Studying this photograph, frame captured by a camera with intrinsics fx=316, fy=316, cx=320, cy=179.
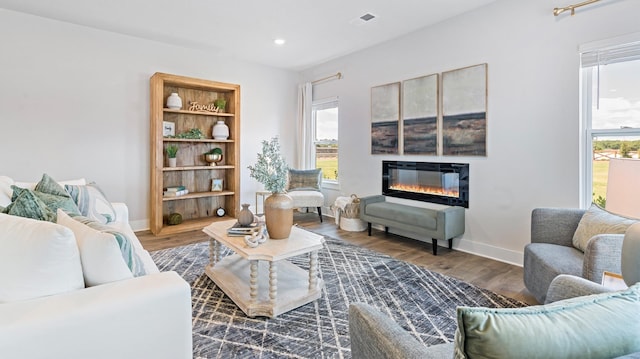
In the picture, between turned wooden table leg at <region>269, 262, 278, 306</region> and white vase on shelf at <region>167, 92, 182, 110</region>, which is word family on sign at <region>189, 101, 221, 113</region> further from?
turned wooden table leg at <region>269, 262, 278, 306</region>

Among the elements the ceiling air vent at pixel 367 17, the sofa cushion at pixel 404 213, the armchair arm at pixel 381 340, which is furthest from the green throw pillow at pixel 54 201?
the ceiling air vent at pixel 367 17

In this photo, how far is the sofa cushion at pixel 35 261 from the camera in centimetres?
107

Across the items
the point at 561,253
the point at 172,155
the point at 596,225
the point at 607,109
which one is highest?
the point at 607,109

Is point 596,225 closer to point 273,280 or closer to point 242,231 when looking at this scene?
point 273,280

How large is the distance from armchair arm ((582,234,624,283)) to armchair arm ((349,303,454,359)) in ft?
3.99

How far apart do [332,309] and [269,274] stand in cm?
52

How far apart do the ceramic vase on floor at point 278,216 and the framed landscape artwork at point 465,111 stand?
7.33 feet

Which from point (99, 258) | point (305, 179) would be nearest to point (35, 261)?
point (99, 258)

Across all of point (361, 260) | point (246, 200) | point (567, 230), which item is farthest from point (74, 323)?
point (246, 200)

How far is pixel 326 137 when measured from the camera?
5.64m

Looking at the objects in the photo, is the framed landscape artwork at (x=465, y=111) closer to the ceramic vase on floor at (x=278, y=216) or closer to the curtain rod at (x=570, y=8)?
the curtain rod at (x=570, y=8)

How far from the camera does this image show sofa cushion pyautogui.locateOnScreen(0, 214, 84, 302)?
107cm

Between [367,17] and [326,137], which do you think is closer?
[367,17]

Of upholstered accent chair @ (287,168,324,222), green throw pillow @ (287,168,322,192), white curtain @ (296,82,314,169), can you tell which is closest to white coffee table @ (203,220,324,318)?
upholstered accent chair @ (287,168,324,222)
